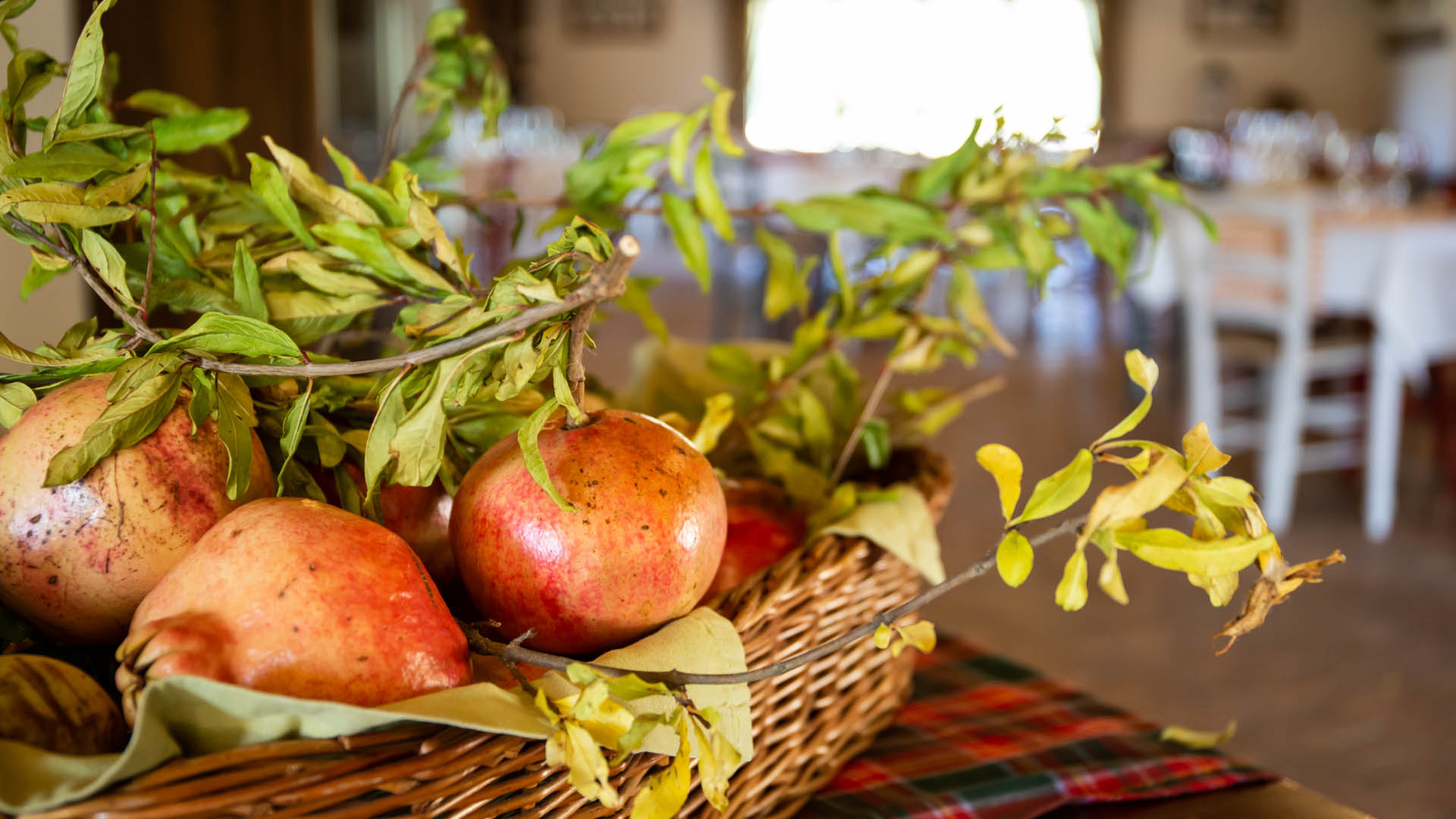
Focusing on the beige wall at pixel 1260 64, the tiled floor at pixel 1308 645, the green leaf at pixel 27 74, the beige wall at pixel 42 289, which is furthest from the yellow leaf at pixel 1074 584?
the beige wall at pixel 1260 64

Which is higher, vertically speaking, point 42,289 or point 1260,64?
point 1260,64

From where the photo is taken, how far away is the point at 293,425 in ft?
1.36

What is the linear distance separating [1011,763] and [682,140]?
0.38 m

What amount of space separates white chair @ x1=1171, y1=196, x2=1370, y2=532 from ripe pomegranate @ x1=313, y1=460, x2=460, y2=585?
2.46m

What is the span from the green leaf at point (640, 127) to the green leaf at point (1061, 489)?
0.30 m

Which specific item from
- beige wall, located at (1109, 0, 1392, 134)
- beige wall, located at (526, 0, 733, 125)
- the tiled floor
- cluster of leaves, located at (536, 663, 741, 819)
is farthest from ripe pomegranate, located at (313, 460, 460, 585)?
beige wall, located at (1109, 0, 1392, 134)

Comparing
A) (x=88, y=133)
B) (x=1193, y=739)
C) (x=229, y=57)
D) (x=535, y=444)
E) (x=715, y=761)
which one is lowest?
(x=1193, y=739)

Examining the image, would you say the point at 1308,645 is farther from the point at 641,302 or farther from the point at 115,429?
the point at 115,429

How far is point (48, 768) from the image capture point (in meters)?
0.33

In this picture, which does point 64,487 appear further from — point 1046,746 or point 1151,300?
point 1151,300

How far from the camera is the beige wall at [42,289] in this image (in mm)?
641

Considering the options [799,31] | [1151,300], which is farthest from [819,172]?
[799,31]

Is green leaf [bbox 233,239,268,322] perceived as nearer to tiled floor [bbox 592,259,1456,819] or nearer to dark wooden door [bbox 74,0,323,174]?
dark wooden door [bbox 74,0,323,174]

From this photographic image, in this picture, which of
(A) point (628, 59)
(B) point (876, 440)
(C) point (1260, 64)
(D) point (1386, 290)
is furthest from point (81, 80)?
(C) point (1260, 64)
